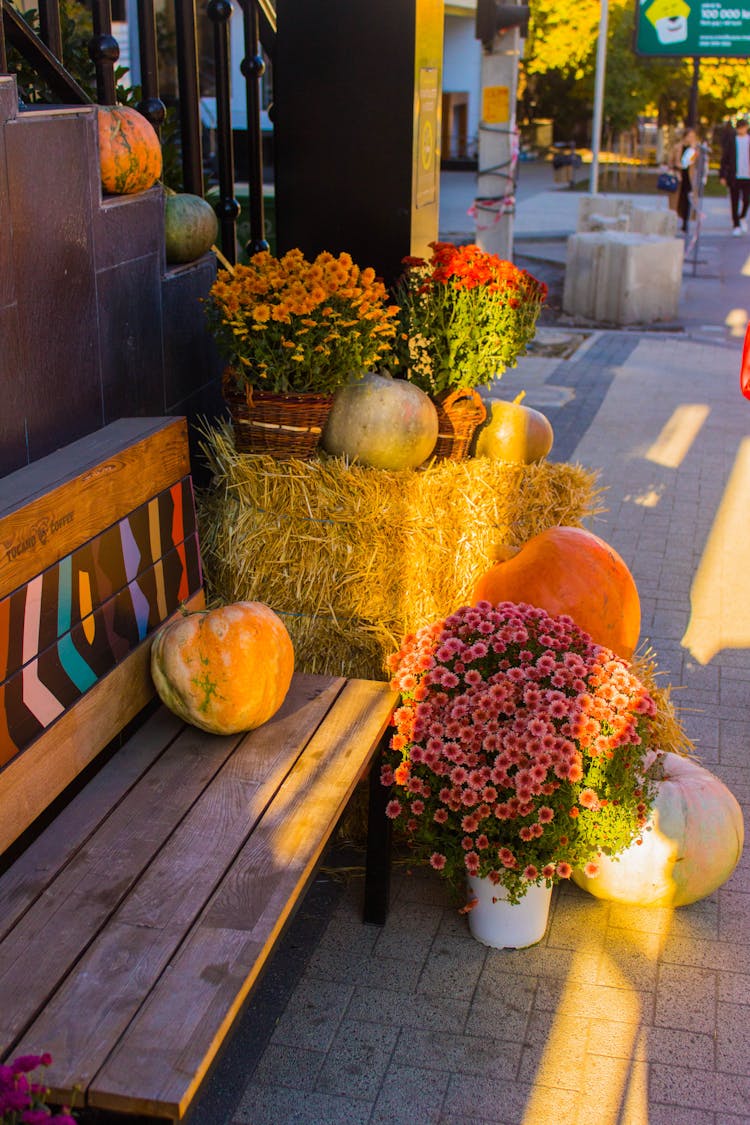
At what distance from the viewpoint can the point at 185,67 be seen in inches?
177

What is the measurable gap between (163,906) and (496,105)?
359 inches

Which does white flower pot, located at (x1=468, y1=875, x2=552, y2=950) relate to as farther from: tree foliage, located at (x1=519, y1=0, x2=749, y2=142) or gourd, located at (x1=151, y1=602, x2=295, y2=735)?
tree foliage, located at (x1=519, y1=0, x2=749, y2=142)

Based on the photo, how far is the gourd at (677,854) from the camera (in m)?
3.49

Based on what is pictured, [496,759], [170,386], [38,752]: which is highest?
[170,386]

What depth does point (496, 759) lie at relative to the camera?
124 inches

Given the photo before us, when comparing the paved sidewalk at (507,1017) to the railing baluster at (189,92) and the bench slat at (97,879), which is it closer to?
the bench slat at (97,879)

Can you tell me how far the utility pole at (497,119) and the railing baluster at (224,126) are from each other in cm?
524

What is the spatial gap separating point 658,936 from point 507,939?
0.44 m

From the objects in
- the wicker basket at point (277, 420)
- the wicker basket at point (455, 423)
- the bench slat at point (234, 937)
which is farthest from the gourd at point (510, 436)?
the bench slat at point (234, 937)

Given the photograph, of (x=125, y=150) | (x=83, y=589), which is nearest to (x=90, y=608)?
(x=83, y=589)

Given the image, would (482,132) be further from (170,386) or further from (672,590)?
(170,386)

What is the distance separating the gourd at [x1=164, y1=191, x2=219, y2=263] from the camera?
421 cm

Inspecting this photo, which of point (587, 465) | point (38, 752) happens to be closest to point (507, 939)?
point (38, 752)

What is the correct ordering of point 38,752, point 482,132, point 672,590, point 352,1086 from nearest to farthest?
point 38,752 → point 352,1086 → point 672,590 → point 482,132
